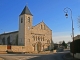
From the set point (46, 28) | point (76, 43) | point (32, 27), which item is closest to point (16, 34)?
point (32, 27)

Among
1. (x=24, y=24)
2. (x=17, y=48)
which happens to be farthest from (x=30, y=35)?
(x=17, y=48)

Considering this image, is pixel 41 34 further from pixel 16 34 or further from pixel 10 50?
pixel 10 50

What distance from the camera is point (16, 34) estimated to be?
80000mm

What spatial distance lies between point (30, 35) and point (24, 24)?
5.06m

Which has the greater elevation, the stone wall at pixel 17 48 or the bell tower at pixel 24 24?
the bell tower at pixel 24 24

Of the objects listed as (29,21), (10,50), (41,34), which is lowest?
(10,50)

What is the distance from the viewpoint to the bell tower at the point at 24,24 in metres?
73.7

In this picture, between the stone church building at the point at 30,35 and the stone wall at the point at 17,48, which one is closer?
the stone wall at the point at 17,48

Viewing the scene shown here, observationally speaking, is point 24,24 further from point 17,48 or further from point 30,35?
point 17,48

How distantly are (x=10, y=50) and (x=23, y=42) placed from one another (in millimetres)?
9093

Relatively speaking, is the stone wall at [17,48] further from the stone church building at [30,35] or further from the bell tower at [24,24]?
the bell tower at [24,24]

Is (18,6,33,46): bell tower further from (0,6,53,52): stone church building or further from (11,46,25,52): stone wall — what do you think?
(11,46,25,52): stone wall


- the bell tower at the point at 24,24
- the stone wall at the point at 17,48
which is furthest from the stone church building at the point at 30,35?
the stone wall at the point at 17,48

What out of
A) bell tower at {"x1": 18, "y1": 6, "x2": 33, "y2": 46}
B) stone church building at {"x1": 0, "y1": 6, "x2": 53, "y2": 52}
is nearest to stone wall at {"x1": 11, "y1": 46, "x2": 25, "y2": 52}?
stone church building at {"x1": 0, "y1": 6, "x2": 53, "y2": 52}
